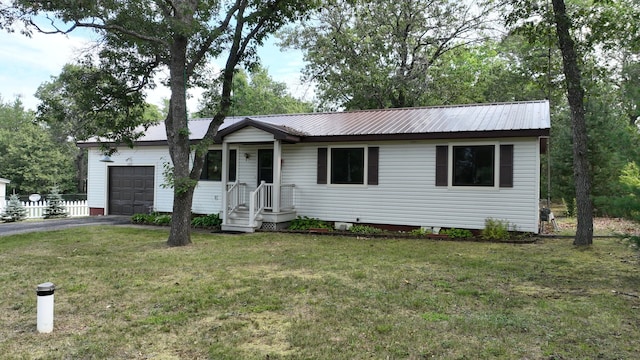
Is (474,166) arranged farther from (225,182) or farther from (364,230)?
(225,182)

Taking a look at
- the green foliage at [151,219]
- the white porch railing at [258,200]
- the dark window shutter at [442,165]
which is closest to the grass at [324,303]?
the dark window shutter at [442,165]

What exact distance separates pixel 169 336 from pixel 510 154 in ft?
29.4

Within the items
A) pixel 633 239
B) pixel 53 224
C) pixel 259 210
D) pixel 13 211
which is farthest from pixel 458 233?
pixel 13 211

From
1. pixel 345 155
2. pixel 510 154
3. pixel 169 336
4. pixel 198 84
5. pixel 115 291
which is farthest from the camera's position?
pixel 345 155

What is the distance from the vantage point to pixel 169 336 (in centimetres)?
384

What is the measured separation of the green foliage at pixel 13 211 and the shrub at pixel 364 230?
12.4 m

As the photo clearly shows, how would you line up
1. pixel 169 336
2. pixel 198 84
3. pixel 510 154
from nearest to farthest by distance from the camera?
1. pixel 169 336
2. pixel 510 154
3. pixel 198 84

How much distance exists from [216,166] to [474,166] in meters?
8.19

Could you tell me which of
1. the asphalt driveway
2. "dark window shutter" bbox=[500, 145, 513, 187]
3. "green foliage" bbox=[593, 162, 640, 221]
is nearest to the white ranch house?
"dark window shutter" bbox=[500, 145, 513, 187]

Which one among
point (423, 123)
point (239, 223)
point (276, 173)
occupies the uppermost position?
point (423, 123)

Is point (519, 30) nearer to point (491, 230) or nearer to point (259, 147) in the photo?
point (491, 230)

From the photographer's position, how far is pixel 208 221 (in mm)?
12844

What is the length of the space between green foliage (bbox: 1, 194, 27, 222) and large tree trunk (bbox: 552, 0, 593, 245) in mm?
17787

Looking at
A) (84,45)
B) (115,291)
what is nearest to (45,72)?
(84,45)
